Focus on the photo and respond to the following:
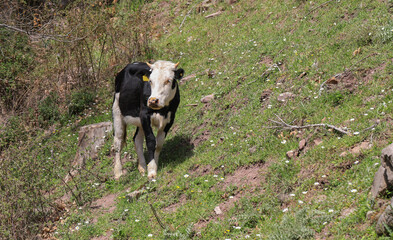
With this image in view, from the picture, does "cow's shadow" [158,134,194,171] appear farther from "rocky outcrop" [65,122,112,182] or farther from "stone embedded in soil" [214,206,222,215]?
"stone embedded in soil" [214,206,222,215]

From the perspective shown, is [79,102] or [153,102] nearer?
[153,102]

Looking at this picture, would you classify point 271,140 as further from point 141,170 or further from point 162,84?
point 141,170

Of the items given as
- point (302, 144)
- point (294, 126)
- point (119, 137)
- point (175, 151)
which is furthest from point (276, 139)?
point (119, 137)

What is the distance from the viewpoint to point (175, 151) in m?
10.7

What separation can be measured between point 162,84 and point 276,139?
2.68m

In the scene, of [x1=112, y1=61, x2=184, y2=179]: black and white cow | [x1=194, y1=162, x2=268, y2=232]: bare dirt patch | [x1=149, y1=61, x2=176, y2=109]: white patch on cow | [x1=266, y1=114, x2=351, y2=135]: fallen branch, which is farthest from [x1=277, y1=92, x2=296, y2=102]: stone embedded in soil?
[x1=149, y1=61, x2=176, y2=109]: white patch on cow

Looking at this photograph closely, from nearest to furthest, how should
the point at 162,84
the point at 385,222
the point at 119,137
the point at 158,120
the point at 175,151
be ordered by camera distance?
the point at 385,222 < the point at 162,84 < the point at 158,120 < the point at 175,151 < the point at 119,137

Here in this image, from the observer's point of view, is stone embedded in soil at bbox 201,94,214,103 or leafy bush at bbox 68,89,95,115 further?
leafy bush at bbox 68,89,95,115

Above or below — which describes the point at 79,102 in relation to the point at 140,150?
below

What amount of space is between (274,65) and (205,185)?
14.7 feet

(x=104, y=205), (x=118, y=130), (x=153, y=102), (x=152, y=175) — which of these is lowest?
(x=104, y=205)

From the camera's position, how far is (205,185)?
8320mm

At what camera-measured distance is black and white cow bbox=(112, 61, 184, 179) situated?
9812 millimetres

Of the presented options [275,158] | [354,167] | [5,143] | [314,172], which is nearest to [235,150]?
[275,158]
